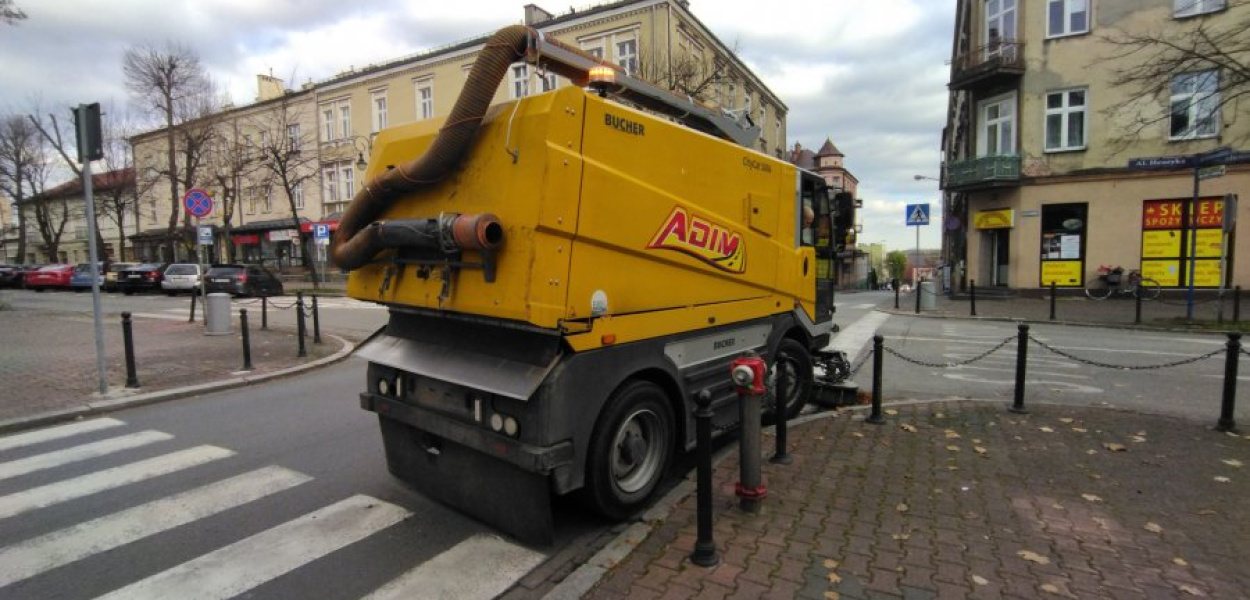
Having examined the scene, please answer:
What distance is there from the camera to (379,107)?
4028cm

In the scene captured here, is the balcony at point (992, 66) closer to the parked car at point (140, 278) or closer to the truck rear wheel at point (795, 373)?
the truck rear wheel at point (795, 373)

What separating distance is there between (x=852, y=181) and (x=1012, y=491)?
98.3 m

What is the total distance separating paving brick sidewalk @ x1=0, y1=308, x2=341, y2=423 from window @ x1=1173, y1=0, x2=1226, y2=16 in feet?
86.5

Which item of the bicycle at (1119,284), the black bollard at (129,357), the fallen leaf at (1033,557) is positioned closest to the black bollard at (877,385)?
the fallen leaf at (1033,557)

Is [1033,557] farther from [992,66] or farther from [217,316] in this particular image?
[992,66]

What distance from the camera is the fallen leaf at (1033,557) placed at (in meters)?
3.46

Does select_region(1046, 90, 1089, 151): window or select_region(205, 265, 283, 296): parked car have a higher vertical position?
select_region(1046, 90, 1089, 151): window

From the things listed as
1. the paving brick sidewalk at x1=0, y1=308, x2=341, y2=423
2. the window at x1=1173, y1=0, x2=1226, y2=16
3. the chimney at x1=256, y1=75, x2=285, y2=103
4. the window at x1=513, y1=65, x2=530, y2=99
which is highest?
the chimney at x1=256, y1=75, x2=285, y2=103

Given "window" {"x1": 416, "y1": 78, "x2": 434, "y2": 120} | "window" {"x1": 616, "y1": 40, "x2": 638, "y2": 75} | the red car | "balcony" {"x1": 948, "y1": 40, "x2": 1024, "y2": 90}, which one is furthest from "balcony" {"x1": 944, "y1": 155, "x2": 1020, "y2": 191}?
the red car

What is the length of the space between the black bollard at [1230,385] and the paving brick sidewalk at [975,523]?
0.74 feet

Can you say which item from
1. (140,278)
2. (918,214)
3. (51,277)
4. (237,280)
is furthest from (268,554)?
(51,277)

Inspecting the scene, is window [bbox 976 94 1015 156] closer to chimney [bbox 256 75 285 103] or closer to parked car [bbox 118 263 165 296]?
parked car [bbox 118 263 165 296]

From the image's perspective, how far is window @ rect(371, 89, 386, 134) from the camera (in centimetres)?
3994

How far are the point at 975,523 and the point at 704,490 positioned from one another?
183 cm
